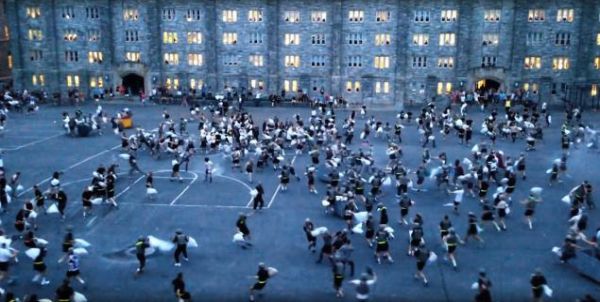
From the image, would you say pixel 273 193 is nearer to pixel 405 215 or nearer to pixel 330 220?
pixel 330 220

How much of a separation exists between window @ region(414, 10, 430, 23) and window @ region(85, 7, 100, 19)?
40.1 meters

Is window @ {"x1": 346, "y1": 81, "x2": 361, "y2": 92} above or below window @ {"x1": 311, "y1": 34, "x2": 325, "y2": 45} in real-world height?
below

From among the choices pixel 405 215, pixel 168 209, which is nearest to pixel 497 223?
pixel 405 215

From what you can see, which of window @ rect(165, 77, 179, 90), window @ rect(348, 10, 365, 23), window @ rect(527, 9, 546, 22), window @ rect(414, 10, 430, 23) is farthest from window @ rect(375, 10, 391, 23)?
window @ rect(165, 77, 179, 90)

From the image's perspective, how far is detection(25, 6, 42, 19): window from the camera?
7950cm

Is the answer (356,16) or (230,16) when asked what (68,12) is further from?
(356,16)

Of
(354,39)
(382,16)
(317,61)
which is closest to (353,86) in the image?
(317,61)

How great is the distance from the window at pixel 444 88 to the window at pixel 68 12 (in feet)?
155

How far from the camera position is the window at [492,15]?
241 ft

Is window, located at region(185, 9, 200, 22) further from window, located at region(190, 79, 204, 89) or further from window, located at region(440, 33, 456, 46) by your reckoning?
window, located at region(440, 33, 456, 46)

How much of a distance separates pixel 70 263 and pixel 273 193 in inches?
598

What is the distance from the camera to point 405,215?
30.5m

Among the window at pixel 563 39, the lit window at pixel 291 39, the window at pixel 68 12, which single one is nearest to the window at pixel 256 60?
the lit window at pixel 291 39

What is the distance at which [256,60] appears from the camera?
78.8 metres
